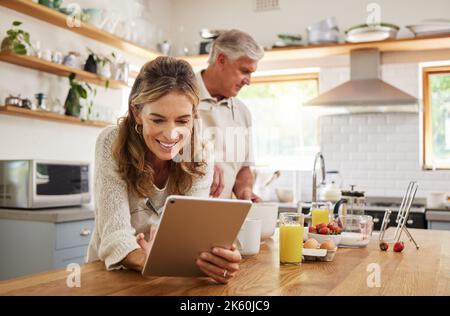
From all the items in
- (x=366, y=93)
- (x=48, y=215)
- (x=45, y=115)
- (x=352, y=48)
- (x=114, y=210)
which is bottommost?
(x=48, y=215)

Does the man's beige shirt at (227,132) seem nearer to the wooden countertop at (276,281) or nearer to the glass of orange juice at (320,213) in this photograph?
the glass of orange juice at (320,213)

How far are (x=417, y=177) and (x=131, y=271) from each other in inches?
163

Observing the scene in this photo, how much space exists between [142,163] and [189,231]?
18.6 inches

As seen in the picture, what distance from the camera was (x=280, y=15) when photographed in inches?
223

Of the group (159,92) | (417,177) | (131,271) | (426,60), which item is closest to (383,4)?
(426,60)

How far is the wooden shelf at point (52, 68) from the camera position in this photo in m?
3.76

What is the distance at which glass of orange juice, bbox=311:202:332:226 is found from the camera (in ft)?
7.59

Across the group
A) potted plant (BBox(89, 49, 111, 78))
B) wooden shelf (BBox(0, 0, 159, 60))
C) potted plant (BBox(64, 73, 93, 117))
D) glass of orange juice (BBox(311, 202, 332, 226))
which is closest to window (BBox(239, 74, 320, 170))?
wooden shelf (BBox(0, 0, 159, 60))

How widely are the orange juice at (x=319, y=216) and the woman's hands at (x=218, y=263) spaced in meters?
1.00

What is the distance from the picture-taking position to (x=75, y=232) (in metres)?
3.60

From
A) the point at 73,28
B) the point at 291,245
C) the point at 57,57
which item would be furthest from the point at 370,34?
the point at 291,245

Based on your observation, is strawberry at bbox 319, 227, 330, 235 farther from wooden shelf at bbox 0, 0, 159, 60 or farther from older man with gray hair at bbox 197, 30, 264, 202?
wooden shelf at bbox 0, 0, 159, 60

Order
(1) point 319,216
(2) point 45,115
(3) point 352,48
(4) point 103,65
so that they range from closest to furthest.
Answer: (1) point 319,216 → (2) point 45,115 → (4) point 103,65 → (3) point 352,48

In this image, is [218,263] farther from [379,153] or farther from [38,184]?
[379,153]
